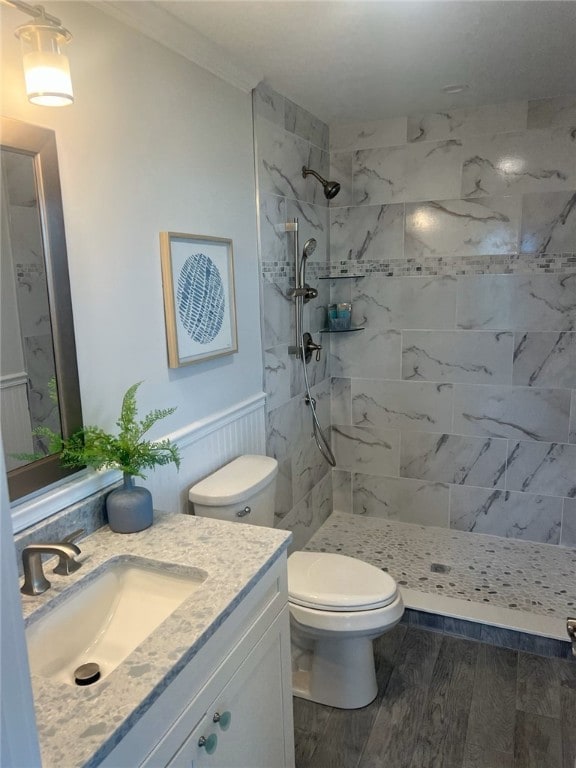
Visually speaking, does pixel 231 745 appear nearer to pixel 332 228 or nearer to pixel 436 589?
pixel 436 589

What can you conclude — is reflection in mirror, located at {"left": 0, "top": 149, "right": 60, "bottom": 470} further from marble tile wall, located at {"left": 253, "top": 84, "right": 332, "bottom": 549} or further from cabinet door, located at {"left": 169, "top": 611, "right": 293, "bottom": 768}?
marble tile wall, located at {"left": 253, "top": 84, "right": 332, "bottom": 549}

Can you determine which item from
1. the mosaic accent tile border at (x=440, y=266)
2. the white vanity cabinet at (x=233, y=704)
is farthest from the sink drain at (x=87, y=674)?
the mosaic accent tile border at (x=440, y=266)

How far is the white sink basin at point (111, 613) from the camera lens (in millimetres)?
1314

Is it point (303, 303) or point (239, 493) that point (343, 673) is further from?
point (303, 303)

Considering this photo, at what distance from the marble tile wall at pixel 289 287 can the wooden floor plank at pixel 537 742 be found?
1.35m

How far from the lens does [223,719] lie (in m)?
1.27

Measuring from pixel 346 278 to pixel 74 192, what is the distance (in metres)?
2.05

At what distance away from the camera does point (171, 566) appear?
1442 millimetres

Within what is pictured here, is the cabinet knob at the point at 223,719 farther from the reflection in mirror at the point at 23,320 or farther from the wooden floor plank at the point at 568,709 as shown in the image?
the wooden floor plank at the point at 568,709

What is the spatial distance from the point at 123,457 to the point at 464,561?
86.0 inches

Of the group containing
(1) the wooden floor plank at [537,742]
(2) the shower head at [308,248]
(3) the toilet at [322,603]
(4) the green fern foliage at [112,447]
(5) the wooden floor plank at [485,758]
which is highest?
(2) the shower head at [308,248]

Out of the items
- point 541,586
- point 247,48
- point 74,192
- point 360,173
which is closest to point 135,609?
point 74,192

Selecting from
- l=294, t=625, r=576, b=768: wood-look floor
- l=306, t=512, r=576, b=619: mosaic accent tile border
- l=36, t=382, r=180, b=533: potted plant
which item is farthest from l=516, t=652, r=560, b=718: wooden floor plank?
l=36, t=382, r=180, b=533: potted plant

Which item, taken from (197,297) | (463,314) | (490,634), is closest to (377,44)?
(197,297)
